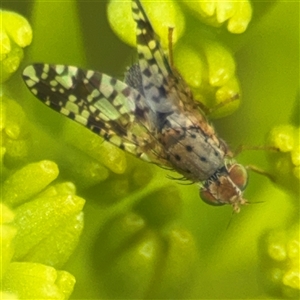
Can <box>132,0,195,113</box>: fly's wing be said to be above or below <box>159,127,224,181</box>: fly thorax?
above

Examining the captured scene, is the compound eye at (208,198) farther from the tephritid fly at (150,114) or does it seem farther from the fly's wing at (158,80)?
the fly's wing at (158,80)

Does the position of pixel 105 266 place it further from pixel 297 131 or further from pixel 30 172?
pixel 297 131

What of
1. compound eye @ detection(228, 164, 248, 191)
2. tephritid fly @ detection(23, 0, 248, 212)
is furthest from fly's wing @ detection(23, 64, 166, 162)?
compound eye @ detection(228, 164, 248, 191)

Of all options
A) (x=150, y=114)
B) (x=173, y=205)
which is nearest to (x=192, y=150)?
(x=150, y=114)

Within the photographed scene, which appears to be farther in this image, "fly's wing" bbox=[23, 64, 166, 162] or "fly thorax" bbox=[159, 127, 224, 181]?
"fly thorax" bbox=[159, 127, 224, 181]

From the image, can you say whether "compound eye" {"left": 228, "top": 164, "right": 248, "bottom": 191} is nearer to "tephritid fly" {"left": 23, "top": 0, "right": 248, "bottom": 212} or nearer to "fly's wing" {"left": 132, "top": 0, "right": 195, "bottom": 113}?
"tephritid fly" {"left": 23, "top": 0, "right": 248, "bottom": 212}
